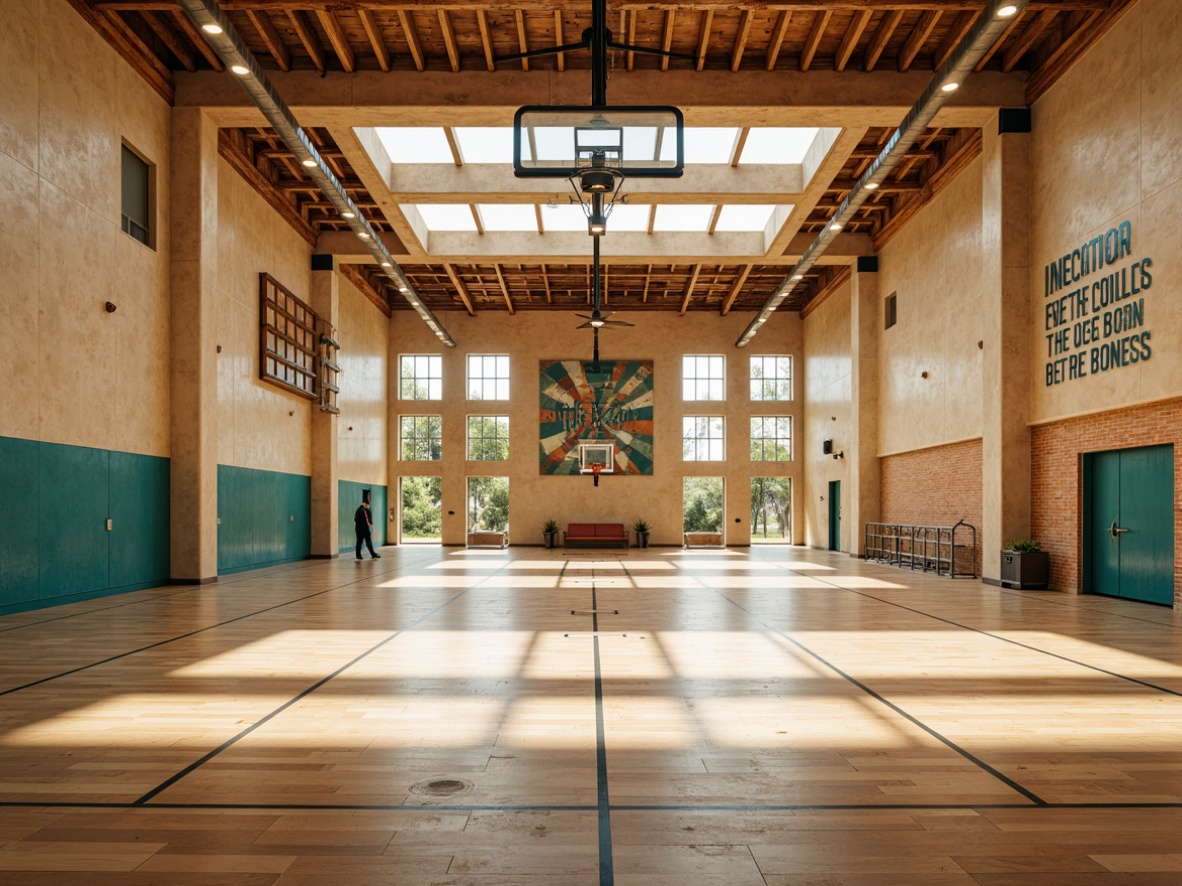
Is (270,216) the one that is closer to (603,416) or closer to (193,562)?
(193,562)

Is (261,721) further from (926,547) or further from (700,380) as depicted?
(700,380)

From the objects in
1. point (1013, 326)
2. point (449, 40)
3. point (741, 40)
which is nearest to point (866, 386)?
point (1013, 326)

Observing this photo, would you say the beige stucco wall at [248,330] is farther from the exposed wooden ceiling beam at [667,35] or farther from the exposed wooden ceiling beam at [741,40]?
the exposed wooden ceiling beam at [741,40]

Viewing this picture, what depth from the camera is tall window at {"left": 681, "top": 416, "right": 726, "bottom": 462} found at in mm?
30844

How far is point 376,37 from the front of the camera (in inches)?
523

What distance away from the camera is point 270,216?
1898cm

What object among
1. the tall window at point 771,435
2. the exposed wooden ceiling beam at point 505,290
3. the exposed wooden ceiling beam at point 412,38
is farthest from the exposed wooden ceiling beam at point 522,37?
the tall window at point 771,435

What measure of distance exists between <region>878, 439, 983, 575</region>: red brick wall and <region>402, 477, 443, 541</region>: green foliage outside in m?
30.0

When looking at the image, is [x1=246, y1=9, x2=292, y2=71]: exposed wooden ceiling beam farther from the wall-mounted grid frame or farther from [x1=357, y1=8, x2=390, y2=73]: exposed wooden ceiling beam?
the wall-mounted grid frame

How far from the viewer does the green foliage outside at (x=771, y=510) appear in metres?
45.4

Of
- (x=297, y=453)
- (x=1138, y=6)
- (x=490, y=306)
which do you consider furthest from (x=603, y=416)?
(x=1138, y=6)

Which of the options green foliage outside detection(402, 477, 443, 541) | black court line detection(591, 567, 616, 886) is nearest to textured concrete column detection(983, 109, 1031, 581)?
black court line detection(591, 567, 616, 886)

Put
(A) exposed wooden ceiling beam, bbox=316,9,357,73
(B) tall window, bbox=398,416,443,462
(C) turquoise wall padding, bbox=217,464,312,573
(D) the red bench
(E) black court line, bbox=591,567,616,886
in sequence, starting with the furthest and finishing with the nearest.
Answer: (B) tall window, bbox=398,416,443,462 → (D) the red bench → (C) turquoise wall padding, bbox=217,464,312,573 → (A) exposed wooden ceiling beam, bbox=316,9,357,73 → (E) black court line, bbox=591,567,616,886

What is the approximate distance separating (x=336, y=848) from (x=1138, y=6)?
1351cm
